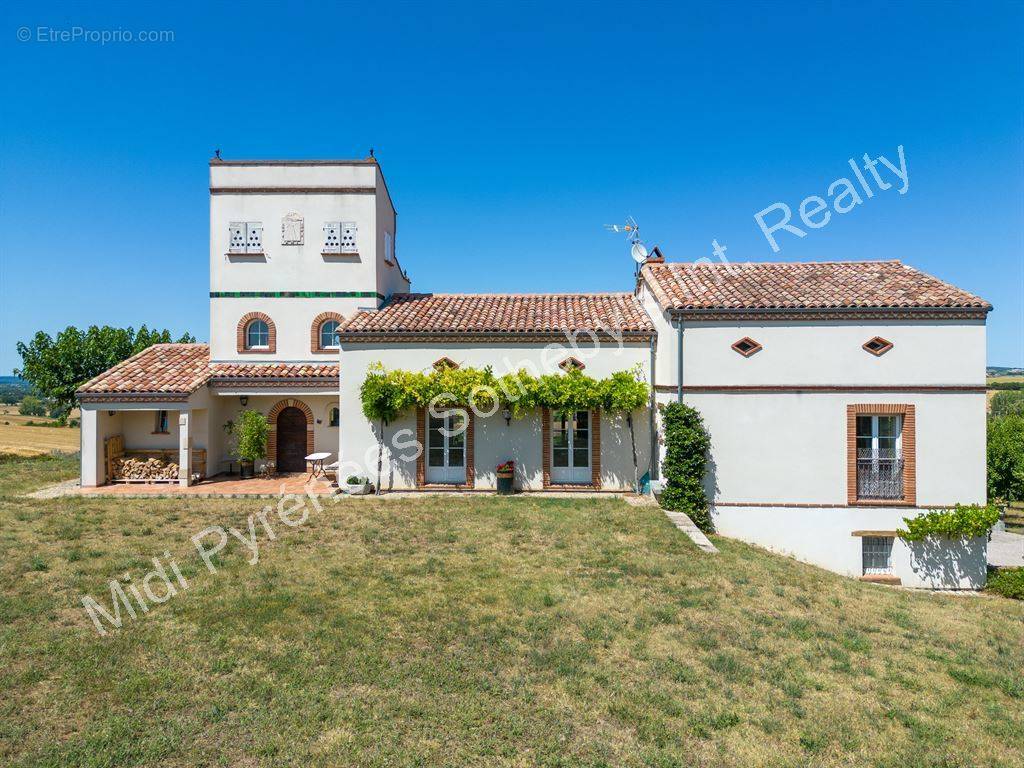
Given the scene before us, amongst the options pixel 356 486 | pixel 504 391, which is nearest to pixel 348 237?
pixel 504 391

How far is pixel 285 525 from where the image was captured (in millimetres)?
12109

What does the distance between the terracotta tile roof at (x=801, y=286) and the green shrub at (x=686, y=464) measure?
3030 millimetres

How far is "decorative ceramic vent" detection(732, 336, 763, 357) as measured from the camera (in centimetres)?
1377

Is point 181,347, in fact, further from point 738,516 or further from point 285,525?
point 738,516

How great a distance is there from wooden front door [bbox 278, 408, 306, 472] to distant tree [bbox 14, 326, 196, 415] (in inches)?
742

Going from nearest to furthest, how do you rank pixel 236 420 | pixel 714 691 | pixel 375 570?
pixel 714 691, pixel 375 570, pixel 236 420

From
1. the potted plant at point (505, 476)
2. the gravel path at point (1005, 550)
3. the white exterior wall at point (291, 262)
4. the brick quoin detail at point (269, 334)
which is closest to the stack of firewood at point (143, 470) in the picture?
the white exterior wall at point (291, 262)

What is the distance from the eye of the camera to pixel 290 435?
58.5 feet

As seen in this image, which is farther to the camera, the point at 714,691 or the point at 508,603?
the point at 508,603

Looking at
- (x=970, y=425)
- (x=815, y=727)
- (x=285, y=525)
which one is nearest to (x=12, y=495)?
(x=285, y=525)

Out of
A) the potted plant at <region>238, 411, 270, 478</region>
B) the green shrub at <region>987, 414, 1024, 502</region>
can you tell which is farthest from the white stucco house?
the green shrub at <region>987, 414, 1024, 502</region>

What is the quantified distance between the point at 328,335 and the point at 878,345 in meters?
16.8

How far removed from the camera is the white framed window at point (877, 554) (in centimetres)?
1352

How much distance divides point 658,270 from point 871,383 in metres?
6.81
